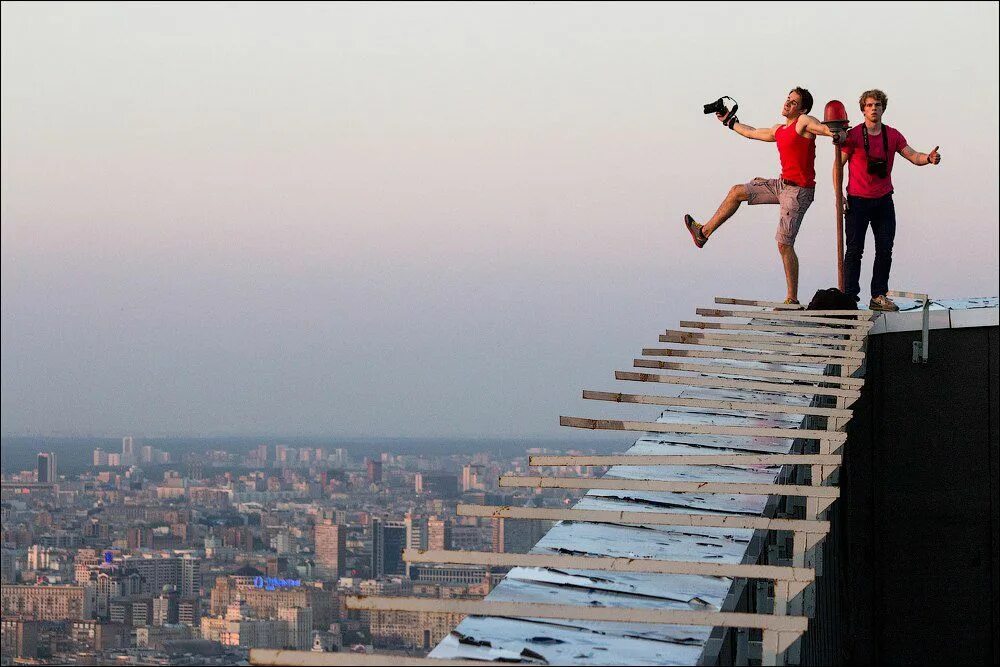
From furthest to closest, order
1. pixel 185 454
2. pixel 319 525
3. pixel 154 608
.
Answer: pixel 185 454, pixel 319 525, pixel 154 608

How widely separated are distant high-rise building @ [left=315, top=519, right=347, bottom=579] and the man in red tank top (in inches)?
1157

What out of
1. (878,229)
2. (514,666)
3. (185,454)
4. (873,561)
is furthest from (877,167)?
(185,454)

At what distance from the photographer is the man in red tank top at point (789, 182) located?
12.6 meters

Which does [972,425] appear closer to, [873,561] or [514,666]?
[873,561]

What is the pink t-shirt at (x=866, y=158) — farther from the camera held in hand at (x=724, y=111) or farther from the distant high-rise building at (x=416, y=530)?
the distant high-rise building at (x=416, y=530)

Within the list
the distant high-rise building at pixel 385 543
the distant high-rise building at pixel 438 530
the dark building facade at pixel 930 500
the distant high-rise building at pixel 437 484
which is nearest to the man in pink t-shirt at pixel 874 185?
the dark building facade at pixel 930 500

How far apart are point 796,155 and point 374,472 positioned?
46.4m

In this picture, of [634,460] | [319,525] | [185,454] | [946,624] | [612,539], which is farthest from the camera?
[185,454]

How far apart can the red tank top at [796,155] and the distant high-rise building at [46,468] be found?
62.2 meters

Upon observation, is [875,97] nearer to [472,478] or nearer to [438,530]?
[438,530]

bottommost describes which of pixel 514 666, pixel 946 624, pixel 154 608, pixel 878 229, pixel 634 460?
pixel 154 608

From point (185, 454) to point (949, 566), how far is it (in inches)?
2534

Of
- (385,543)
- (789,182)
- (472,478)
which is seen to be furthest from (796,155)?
(472,478)

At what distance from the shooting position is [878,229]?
42.3ft
